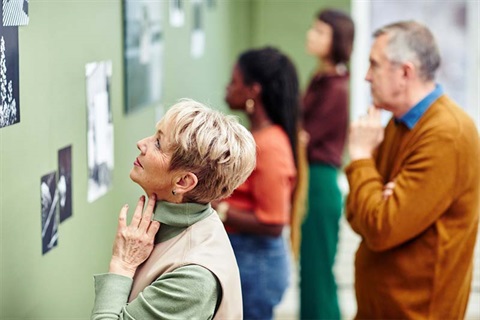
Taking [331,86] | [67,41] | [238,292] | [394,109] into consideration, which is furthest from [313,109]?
[238,292]

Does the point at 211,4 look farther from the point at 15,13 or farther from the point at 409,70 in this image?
the point at 15,13

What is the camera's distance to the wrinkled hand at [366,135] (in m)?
3.29

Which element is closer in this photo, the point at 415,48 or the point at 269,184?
the point at 415,48

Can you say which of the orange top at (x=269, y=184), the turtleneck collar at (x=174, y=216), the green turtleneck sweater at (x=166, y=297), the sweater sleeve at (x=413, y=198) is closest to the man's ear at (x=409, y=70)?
the sweater sleeve at (x=413, y=198)

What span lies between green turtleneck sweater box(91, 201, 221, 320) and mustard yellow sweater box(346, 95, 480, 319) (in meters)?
1.08

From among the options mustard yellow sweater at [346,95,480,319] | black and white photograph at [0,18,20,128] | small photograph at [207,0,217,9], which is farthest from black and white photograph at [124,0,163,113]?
small photograph at [207,0,217,9]

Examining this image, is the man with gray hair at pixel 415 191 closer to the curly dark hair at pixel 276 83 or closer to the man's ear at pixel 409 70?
the man's ear at pixel 409 70

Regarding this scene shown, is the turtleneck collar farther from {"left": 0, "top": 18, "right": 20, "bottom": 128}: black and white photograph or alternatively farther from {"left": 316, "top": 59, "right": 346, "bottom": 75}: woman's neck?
{"left": 316, "top": 59, "right": 346, "bottom": 75}: woman's neck

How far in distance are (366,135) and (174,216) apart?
131 centimetres

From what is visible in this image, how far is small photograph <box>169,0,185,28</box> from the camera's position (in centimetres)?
471

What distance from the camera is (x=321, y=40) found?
5961mm

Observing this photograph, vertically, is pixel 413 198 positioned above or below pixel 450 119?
below

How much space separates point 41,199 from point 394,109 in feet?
4.11

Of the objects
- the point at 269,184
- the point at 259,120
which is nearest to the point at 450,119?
the point at 269,184
